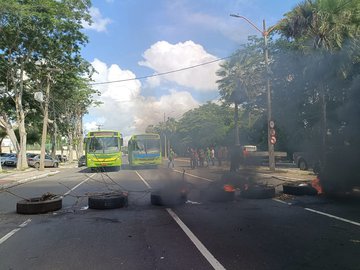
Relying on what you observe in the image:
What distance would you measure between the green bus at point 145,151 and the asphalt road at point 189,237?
20506 millimetres

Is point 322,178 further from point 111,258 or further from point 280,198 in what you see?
point 111,258

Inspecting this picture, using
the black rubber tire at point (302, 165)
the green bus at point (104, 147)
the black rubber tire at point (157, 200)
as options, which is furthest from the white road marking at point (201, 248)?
the green bus at point (104, 147)

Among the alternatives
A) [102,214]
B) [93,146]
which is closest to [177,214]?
[102,214]

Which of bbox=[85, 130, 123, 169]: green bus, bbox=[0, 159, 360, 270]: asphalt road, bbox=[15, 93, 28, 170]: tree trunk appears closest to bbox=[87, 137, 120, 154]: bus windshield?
bbox=[85, 130, 123, 169]: green bus

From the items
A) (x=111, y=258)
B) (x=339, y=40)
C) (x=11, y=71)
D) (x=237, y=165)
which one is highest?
(x=11, y=71)

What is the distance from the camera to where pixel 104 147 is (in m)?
28.1

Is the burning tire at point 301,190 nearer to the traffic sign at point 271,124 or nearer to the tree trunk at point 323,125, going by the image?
the tree trunk at point 323,125

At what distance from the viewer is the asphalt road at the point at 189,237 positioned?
5.26m

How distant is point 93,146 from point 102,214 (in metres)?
19.5

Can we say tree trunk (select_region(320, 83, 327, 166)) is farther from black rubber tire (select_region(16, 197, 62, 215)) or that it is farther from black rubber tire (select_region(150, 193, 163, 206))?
black rubber tire (select_region(16, 197, 62, 215))

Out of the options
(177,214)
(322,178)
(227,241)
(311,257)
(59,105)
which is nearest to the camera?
(311,257)

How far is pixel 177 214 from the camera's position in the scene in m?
9.02

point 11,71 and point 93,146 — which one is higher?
point 11,71

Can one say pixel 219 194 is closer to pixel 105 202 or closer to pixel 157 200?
pixel 157 200
